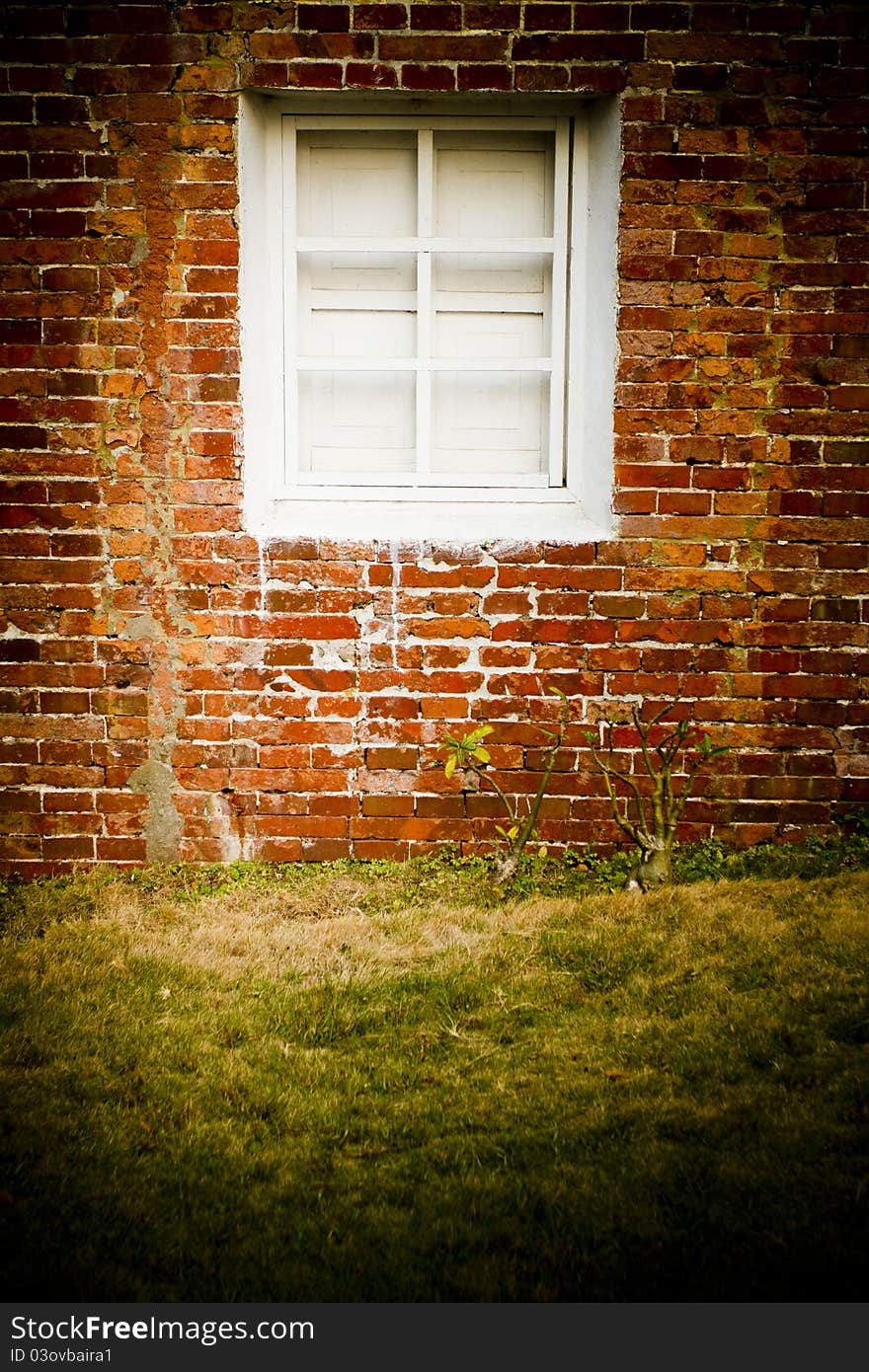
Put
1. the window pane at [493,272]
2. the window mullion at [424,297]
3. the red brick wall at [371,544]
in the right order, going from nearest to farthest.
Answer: the red brick wall at [371,544], the window mullion at [424,297], the window pane at [493,272]

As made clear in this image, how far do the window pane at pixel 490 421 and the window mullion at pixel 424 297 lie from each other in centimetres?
6

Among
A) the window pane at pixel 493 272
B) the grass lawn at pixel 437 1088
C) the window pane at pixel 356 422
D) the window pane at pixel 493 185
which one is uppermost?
the window pane at pixel 493 185

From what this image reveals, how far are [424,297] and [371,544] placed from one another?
90cm

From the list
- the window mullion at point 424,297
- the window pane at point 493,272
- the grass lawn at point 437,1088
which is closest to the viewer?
the grass lawn at point 437,1088

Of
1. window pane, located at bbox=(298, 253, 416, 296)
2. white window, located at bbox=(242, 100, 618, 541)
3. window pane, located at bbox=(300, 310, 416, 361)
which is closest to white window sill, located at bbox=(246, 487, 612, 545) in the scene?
white window, located at bbox=(242, 100, 618, 541)

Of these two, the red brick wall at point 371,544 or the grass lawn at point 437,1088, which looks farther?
the red brick wall at point 371,544

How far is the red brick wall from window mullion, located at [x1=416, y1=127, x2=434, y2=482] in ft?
0.82

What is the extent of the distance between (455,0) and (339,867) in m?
2.89

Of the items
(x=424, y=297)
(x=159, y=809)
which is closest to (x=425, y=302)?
(x=424, y=297)

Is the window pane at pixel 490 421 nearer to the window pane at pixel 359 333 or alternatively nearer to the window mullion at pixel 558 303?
the window mullion at pixel 558 303

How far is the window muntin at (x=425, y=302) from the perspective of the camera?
358 cm

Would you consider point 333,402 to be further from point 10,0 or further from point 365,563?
point 10,0

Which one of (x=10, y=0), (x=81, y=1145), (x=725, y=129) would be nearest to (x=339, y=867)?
(x=81, y=1145)

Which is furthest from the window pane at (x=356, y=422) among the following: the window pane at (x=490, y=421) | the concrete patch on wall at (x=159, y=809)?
the concrete patch on wall at (x=159, y=809)
